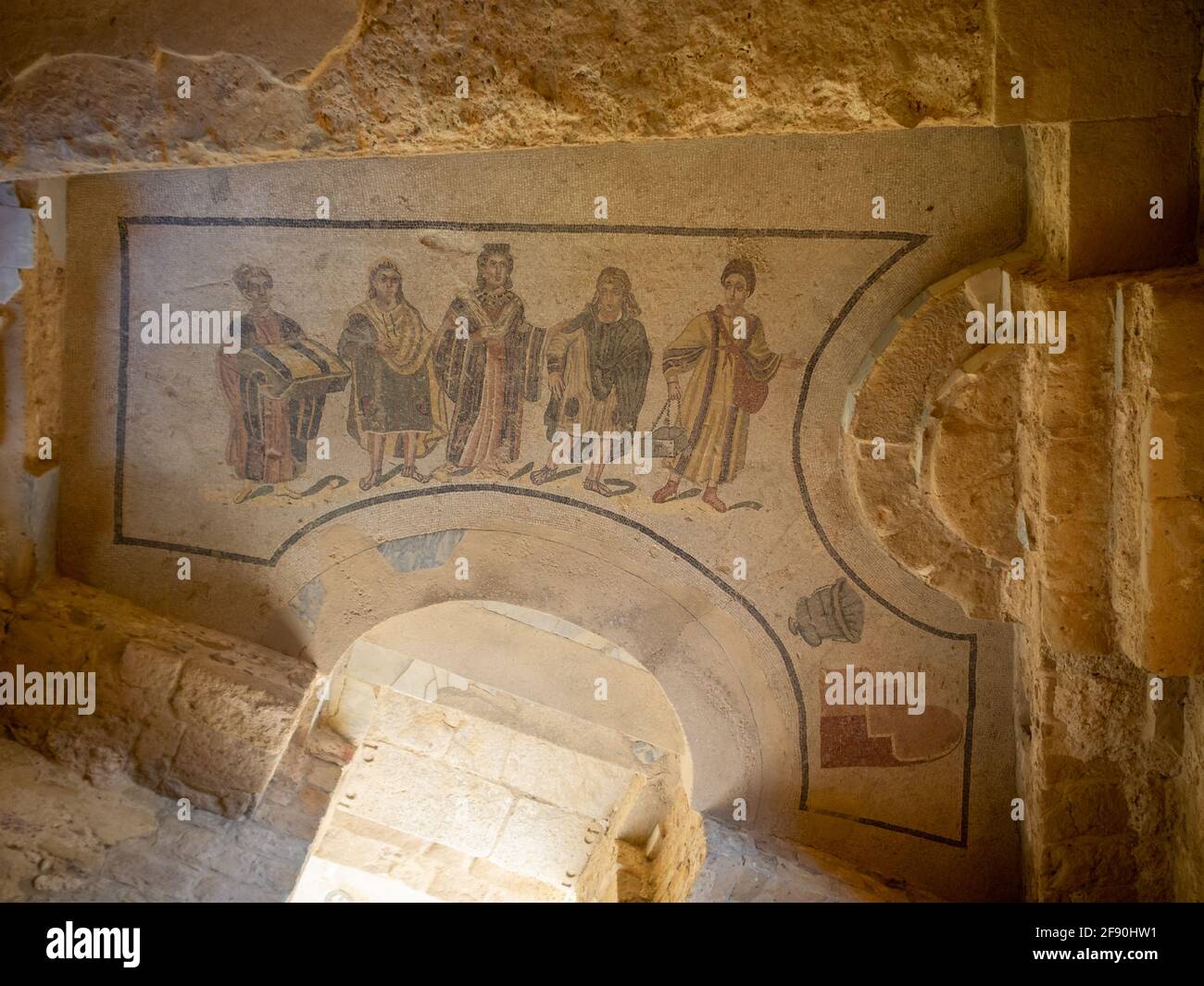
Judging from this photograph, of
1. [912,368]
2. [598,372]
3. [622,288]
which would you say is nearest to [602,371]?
[598,372]

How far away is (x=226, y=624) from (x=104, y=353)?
1.23 metres

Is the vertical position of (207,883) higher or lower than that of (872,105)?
lower

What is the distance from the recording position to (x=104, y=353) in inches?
166

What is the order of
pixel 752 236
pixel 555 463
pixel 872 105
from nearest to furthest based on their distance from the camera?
pixel 872 105, pixel 752 236, pixel 555 463

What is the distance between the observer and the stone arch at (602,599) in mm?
4363

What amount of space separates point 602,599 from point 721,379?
42.3 inches

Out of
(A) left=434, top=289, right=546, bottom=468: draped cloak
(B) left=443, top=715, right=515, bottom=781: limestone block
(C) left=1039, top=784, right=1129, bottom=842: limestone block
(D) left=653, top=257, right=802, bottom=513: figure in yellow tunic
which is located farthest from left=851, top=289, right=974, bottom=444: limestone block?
(B) left=443, top=715, right=515, bottom=781: limestone block

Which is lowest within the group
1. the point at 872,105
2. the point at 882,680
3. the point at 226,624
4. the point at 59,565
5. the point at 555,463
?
the point at 882,680

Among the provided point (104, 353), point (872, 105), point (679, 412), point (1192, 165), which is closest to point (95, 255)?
point (104, 353)

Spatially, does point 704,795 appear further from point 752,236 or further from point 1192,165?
point 1192,165

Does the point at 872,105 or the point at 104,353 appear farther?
the point at 104,353

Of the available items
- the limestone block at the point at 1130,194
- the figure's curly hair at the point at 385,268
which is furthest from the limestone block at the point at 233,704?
the limestone block at the point at 1130,194

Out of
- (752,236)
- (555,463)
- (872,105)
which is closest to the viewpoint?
(872,105)

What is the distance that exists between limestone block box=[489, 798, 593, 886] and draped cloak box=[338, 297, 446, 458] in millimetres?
2766
